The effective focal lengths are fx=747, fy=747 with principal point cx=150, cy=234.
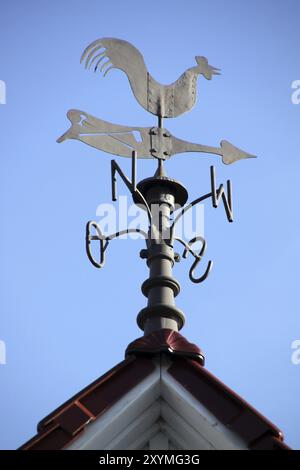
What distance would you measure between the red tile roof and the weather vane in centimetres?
61

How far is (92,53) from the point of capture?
5625 millimetres

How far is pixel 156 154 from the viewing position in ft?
16.9

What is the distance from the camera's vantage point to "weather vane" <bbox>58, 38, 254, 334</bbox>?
14.0ft

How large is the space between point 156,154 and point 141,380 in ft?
7.50

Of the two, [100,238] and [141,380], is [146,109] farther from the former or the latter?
[141,380]

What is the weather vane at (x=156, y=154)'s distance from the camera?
14.0ft

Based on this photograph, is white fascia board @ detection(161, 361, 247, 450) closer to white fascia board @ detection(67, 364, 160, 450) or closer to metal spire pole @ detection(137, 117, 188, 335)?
white fascia board @ detection(67, 364, 160, 450)

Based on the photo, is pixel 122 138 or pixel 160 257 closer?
pixel 160 257

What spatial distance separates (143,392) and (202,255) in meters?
1.77

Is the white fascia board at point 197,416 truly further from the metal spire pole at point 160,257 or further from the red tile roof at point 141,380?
the metal spire pole at point 160,257

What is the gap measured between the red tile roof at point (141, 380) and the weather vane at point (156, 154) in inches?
24.1

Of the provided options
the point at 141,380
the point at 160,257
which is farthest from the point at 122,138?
the point at 141,380

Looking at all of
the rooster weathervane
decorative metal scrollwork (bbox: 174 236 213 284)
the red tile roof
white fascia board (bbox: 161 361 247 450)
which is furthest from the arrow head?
white fascia board (bbox: 161 361 247 450)

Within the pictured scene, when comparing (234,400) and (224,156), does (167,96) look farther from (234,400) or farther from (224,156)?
(234,400)
